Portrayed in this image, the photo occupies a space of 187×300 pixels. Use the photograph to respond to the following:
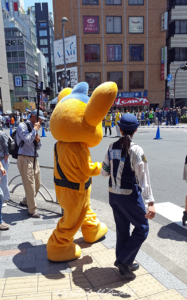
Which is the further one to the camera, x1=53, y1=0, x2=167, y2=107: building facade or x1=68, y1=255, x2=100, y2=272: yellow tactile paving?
x1=53, y1=0, x2=167, y2=107: building facade

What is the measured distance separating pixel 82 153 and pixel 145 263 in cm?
154

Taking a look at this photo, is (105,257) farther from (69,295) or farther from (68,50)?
(68,50)

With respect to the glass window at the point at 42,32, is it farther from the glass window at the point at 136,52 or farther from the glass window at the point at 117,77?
the glass window at the point at 117,77

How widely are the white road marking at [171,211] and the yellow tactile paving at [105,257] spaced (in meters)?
1.56

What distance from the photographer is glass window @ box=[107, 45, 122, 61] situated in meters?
34.2

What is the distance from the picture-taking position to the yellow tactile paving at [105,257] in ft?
10.1

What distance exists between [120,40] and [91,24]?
441 centimetres

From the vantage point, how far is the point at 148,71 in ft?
116

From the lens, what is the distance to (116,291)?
2.58m

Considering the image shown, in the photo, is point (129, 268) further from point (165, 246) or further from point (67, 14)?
point (67, 14)

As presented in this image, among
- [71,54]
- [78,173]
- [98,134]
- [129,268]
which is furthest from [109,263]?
[71,54]

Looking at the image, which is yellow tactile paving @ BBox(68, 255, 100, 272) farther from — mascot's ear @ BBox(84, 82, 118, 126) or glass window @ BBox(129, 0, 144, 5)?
glass window @ BBox(129, 0, 144, 5)

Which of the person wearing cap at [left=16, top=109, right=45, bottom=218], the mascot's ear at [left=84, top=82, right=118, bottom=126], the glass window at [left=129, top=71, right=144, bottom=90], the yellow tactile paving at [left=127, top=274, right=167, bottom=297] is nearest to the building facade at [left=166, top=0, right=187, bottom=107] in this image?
the glass window at [left=129, top=71, right=144, bottom=90]

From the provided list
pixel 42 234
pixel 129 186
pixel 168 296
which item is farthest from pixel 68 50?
pixel 168 296
